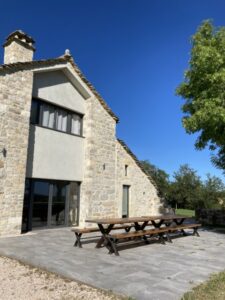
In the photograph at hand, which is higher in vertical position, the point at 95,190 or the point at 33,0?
the point at 33,0

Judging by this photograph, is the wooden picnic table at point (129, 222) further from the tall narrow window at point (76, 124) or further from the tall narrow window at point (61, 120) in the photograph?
the tall narrow window at point (76, 124)

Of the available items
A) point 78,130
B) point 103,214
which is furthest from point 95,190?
point 78,130

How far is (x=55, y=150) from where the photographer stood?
41.3 ft

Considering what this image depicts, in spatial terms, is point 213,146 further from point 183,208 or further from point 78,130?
point 183,208

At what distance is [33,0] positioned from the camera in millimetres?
11297

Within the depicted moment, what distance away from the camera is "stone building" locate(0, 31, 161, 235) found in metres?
10.6

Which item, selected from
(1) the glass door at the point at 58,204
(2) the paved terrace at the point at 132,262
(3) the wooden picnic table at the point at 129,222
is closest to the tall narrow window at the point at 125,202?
(1) the glass door at the point at 58,204

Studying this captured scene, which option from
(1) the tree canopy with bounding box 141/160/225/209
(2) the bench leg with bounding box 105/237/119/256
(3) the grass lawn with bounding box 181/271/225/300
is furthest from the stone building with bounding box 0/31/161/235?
(1) the tree canopy with bounding box 141/160/225/209

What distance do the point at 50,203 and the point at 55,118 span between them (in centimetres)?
368

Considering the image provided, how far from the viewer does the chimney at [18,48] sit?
11.9m

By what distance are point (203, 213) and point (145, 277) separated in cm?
1272

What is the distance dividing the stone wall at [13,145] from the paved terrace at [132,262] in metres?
0.94

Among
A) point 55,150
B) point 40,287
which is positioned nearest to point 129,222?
point 40,287

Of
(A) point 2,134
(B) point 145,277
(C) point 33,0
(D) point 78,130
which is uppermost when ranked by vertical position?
(C) point 33,0
